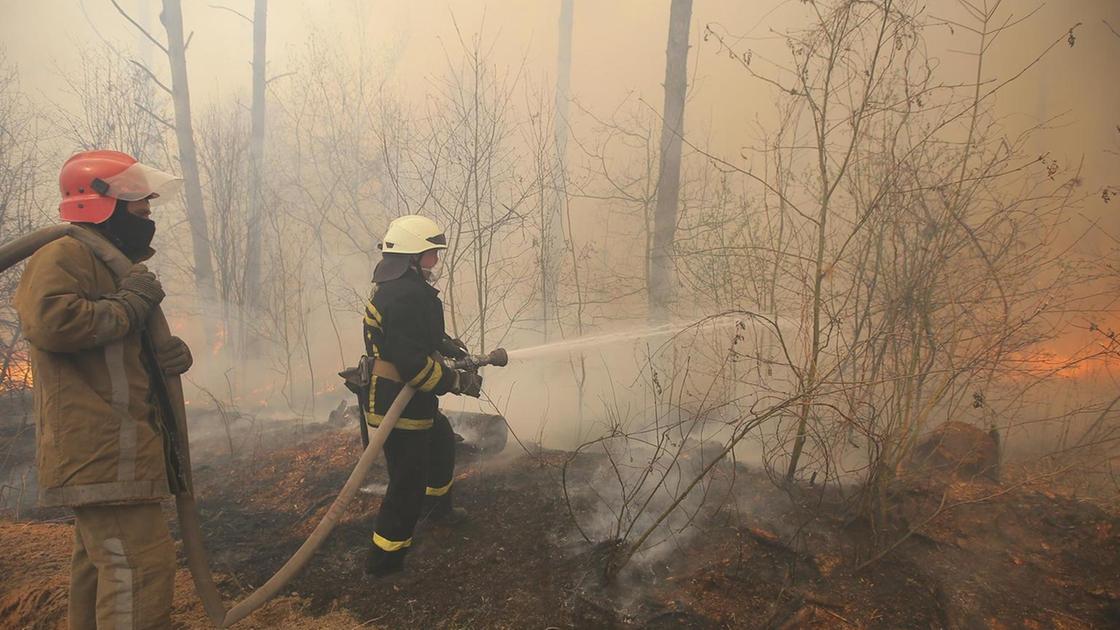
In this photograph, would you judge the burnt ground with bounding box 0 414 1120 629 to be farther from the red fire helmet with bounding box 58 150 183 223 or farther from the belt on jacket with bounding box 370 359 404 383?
the red fire helmet with bounding box 58 150 183 223

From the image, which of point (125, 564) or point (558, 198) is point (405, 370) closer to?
point (125, 564)

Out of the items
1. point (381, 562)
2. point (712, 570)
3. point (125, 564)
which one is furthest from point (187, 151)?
point (712, 570)

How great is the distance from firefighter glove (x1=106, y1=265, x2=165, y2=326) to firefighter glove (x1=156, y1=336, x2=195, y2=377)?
6.7 inches

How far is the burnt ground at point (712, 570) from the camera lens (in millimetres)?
3057

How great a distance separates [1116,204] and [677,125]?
5.64m

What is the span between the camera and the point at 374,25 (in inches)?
500

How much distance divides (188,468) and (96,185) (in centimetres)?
140

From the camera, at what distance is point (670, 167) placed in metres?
7.71

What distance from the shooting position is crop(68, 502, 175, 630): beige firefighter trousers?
91.9 inches

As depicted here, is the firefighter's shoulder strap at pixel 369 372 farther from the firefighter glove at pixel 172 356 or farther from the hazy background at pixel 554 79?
the hazy background at pixel 554 79

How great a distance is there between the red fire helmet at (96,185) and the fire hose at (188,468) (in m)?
0.13

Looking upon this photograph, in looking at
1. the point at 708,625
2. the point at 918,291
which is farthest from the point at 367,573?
the point at 918,291

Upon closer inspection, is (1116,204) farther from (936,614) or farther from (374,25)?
(374,25)

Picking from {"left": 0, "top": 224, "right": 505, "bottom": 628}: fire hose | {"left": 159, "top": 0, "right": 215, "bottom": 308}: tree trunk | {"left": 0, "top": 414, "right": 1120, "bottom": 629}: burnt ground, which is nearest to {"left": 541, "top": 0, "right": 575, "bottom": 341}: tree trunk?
{"left": 0, "top": 414, "right": 1120, "bottom": 629}: burnt ground
